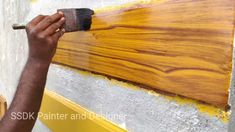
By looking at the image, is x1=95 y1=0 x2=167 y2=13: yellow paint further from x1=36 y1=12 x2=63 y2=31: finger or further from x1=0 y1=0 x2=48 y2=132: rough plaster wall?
x1=0 y1=0 x2=48 y2=132: rough plaster wall

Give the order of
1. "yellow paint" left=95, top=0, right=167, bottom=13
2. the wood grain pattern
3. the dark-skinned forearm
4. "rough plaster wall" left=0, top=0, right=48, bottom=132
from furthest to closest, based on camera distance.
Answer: "rough plaster wall" left=0, top=0, right=48, bottom=132 < the dark-skinned forearm < "yellow paint" left=95, top=0, right=167, bottom=13 < the wood grain pattern

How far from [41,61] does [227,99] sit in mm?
577

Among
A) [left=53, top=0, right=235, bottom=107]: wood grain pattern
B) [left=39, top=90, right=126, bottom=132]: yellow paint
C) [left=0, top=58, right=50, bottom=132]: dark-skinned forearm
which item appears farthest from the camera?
[left=39, top=90, right=126, bottom=132]: yellow paint

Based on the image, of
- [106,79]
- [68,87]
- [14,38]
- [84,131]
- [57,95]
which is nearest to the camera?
[106,79]

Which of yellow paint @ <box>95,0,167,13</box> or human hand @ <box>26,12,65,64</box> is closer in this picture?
yellow paint @ <box>95,0,167,13</box>

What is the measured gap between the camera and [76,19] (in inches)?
40.9

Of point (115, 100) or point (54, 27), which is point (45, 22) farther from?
point (115, 100)

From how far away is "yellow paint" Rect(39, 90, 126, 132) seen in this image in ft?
3.51

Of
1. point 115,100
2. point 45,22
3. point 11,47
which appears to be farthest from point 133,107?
point 11,47

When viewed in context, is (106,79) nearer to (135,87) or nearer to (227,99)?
(135,87)

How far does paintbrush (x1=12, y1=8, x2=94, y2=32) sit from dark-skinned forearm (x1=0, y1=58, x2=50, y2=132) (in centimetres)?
13

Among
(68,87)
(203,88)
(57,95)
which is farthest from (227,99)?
(57,95)

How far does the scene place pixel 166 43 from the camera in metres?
0.77

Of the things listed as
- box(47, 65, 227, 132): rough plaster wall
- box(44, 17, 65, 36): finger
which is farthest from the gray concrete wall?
box(44, 17, 65, 36): finger
